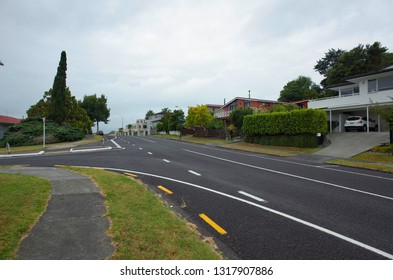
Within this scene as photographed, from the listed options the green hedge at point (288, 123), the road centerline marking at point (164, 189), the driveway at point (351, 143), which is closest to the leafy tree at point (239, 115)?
the green hedge at point (288, 123)

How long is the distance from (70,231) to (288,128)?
23578mm

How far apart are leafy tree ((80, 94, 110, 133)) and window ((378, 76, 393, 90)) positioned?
75705 mm

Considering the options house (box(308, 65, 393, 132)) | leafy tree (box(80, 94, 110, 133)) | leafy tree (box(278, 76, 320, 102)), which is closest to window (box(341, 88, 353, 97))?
house (box(308, 65, 393, 132))

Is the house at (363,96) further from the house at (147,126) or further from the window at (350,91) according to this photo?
the house at (147,126)

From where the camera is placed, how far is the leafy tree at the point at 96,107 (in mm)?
81062

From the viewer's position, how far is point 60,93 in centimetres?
3959

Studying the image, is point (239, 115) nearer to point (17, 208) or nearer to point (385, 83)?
point (385, 83)

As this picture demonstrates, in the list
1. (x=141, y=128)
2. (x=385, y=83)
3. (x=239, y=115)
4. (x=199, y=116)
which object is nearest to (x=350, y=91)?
(x=385, y=83)

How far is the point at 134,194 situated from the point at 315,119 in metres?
20.4

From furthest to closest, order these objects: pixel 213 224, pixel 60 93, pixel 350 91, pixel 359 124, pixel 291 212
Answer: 1. pixel 60 93
2. pixel 350 91
3. pixel 359 124
4. pixel 291 212
5. pixel 213 224

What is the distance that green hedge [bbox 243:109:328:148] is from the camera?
76.2 feet

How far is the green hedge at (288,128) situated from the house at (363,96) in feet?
15.5

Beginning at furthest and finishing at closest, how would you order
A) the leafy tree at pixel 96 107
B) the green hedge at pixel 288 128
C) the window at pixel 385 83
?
the leafy tree at pixel 96 107 < the window at pixel 385 83 < the green hedge at pixel 288 128

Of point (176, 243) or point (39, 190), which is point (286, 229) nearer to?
point (176, 243)
